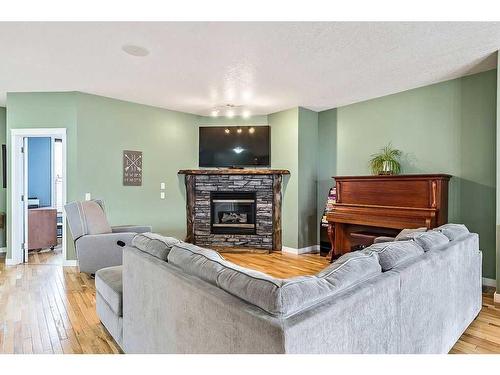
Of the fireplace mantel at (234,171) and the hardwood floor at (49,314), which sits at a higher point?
the fireplace mantel at (234,171)

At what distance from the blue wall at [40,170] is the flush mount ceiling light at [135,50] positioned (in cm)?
413

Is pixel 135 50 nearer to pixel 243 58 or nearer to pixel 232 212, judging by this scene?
pixel 243 58

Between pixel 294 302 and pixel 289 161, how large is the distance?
451 cm

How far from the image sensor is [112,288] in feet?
7.41

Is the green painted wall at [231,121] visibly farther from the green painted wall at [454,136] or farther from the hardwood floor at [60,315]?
the hardwood floor at [60,315]

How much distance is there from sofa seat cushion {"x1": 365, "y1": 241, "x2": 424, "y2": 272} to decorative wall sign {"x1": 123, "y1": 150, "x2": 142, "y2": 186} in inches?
166

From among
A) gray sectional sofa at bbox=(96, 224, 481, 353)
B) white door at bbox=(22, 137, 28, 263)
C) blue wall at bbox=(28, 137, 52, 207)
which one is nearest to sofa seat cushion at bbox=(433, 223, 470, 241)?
gray sectional sofa at bbox=(96, 224, 481, 353)

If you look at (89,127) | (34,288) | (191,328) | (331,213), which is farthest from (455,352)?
(89,127)

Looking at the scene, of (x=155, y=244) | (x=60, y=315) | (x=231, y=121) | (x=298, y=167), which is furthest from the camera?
(x=231, y=121)

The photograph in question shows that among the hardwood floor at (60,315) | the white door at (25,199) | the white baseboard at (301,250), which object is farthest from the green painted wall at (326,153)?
the white door at (25,199)

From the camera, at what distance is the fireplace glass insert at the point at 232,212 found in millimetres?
5762

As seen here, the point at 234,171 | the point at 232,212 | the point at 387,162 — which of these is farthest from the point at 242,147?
the point at 387,162

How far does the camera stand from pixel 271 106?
526 centimetres
